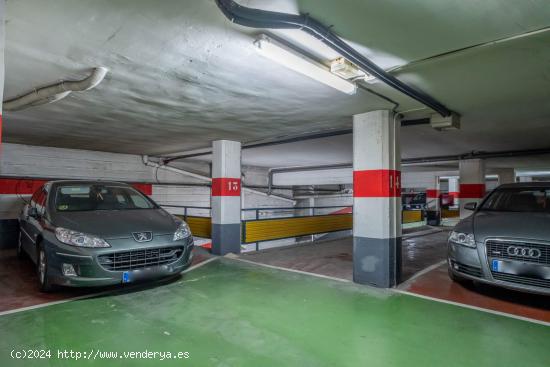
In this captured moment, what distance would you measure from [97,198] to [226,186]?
2645mm

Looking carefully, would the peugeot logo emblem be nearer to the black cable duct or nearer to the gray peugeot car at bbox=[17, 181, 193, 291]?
the gray peugeot car at bbox=[17, 181, 193, 291]

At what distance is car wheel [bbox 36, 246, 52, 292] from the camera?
3.76 metres

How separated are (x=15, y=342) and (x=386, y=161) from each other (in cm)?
442

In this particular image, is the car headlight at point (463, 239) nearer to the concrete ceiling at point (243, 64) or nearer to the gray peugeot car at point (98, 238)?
the concrete ceiling at point (243, 64)

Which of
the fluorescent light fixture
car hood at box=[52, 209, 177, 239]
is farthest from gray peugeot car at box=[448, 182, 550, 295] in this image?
car hood at box=[52, 209, 177, 239]

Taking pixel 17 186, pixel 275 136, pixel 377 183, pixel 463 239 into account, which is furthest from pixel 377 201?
pixel 17 186

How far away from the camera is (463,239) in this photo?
155 inches

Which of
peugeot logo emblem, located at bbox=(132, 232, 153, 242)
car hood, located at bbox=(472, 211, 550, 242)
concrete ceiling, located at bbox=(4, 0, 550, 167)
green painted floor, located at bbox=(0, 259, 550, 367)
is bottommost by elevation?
green painted floor, located at bbox=(0, 259, 550, 367)

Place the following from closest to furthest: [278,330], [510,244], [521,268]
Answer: [278,330]
[521,268]
[510,244]

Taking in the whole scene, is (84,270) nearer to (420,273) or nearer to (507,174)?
(420,273)

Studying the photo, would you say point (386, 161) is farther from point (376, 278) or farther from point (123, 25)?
point (123, 25)

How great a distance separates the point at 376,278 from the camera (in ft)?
14.6

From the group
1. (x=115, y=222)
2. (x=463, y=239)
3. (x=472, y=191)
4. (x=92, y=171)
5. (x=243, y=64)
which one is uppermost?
(x=243, y=64)

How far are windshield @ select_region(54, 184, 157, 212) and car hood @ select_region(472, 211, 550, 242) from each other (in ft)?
14.7
